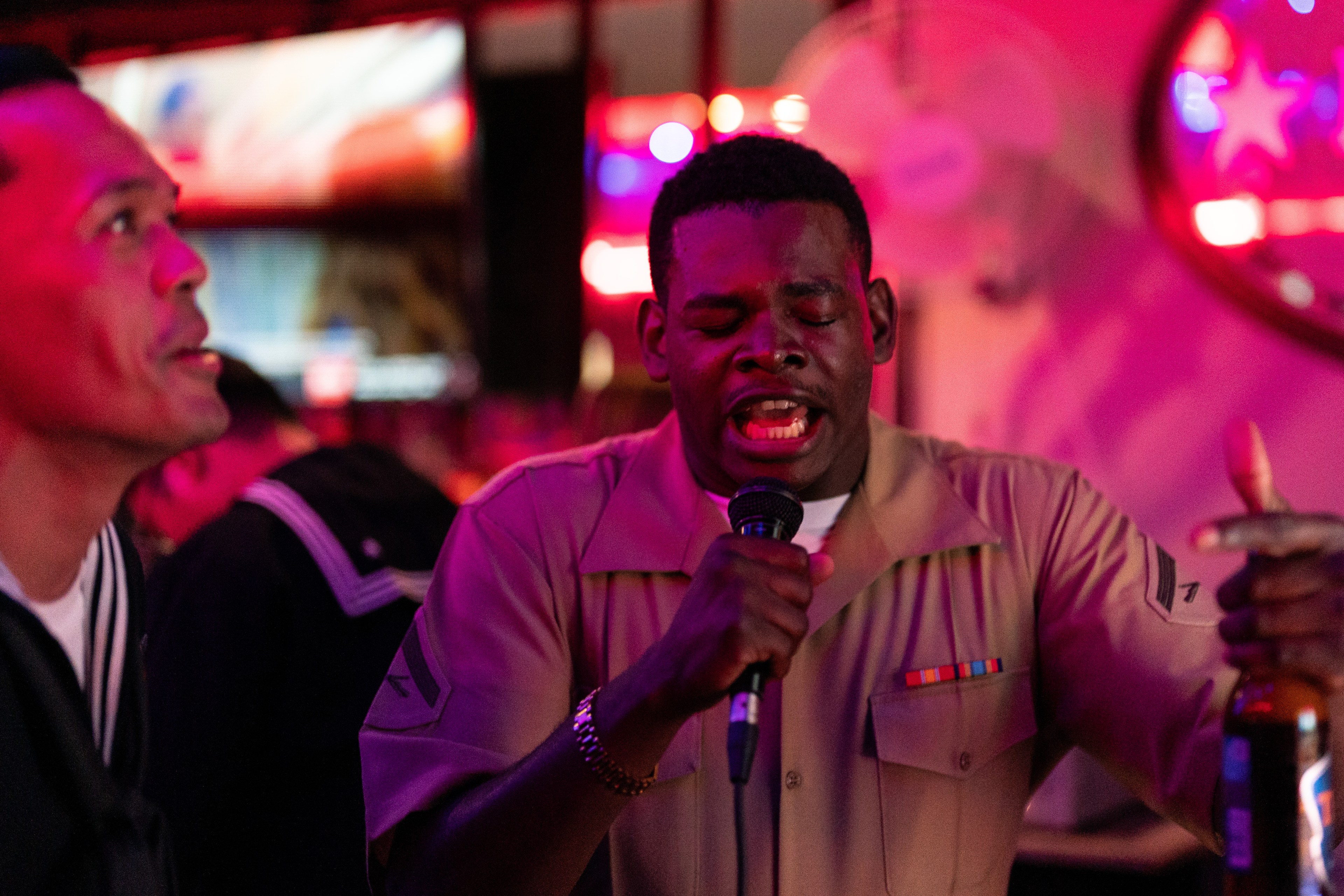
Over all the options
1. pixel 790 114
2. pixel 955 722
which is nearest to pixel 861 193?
pixel 790 114

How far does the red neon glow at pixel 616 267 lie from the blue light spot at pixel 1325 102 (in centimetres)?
281

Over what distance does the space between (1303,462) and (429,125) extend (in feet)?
13.8

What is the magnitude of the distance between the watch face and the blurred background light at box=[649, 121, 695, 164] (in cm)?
203

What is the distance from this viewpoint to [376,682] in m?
2.23

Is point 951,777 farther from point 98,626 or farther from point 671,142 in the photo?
point 671,142

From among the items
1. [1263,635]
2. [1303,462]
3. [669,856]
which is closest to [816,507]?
[669,856]

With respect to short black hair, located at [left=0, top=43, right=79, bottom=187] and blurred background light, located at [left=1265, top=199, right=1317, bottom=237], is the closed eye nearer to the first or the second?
short black hair, located at [left=0, top=43, right=79, bottom=187]

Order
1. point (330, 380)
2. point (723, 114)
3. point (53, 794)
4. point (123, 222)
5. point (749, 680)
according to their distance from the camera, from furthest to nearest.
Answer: point (330, 380)
point (723, 114)
point (123, 222)
point (53, 794)
point (749, 680)

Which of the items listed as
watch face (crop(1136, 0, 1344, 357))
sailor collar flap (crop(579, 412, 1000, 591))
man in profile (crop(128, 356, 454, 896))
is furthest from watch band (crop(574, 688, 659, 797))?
watch face (crop(1136, 0, 1344, 357))

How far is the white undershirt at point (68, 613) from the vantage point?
1418 mm

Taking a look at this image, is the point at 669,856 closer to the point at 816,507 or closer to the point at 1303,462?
the point at 816,507

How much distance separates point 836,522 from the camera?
5.49ft

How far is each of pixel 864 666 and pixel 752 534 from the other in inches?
16.5

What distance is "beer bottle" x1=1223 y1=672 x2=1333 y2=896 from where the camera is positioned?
3.40 feet
